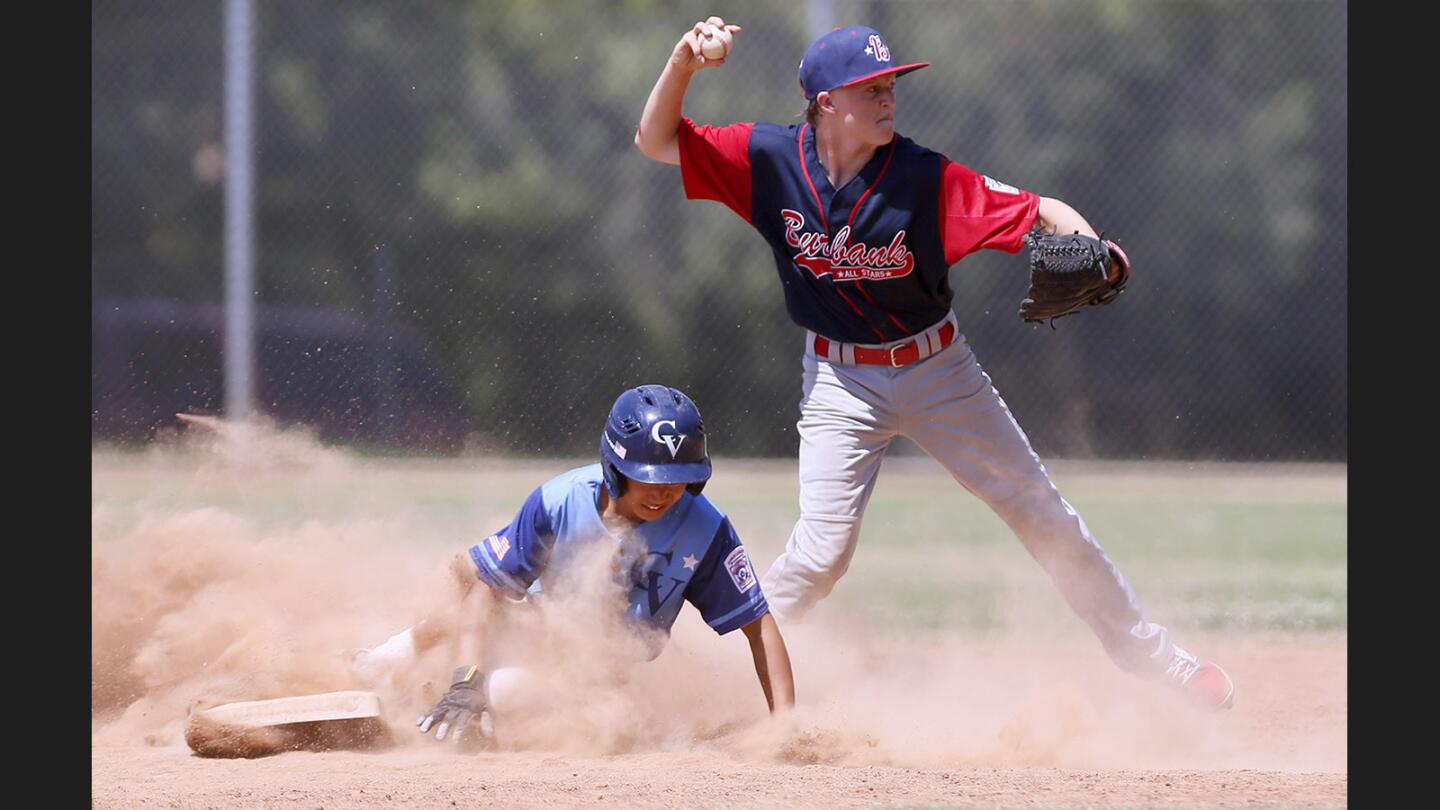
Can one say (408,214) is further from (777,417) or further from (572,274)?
(777,417)

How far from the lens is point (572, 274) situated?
10.3 metres

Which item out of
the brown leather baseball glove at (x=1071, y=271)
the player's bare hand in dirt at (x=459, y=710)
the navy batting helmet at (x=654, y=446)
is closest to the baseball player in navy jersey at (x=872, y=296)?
the brown leather baseball glove at (x=1071, y=271)

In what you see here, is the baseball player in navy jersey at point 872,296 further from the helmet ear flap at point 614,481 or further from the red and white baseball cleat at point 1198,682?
the helmet ear flap at point 614,481

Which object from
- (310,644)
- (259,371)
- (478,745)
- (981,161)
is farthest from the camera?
(981,161)

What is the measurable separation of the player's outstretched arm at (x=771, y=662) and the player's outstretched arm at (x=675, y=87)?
1.41 m

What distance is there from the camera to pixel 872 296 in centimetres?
430

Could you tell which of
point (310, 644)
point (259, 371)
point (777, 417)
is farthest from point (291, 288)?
point (310, 644)

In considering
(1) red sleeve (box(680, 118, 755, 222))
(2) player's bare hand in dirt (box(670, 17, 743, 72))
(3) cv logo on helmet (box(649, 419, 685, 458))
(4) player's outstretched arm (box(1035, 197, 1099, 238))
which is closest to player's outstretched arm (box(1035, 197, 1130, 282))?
(4) player's outstretched arm (box(1035, 197, 1099, 238))

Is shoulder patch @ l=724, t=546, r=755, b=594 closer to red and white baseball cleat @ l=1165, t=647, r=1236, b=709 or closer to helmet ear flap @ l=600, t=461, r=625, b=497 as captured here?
helmet ear flap @ l=600, t=461, r=625, b=497

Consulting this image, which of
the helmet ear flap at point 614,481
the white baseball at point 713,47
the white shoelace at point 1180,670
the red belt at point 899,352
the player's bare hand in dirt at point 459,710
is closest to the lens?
the player's bare hand in dirt at point 459,710

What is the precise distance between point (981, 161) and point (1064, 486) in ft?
7.85

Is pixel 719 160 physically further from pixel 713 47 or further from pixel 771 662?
pixel 771 662

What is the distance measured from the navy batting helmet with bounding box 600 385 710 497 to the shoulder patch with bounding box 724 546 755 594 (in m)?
0.26

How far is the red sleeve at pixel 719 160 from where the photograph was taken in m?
4.44
